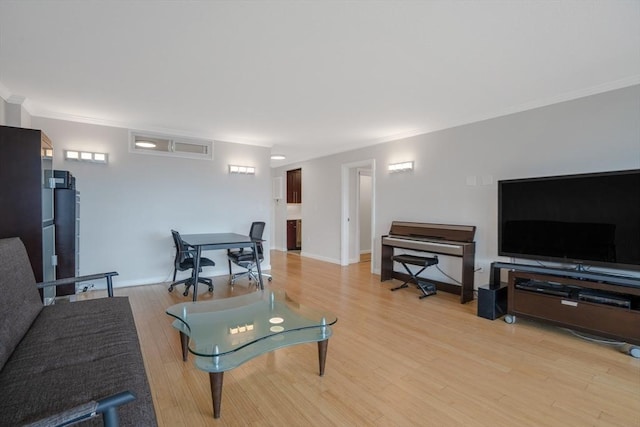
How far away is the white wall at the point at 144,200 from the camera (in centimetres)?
425

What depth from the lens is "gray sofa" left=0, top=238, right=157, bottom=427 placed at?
1.03 metres

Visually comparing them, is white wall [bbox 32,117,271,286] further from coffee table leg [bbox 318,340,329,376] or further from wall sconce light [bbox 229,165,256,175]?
coffee table leg [bbox 318,340,329,376]

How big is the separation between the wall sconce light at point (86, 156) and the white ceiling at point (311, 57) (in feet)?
1.62

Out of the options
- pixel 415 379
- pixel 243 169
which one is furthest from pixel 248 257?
pixel 415 379

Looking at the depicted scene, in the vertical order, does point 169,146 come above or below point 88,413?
above

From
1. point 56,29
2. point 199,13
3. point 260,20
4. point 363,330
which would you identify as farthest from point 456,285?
point 56,29

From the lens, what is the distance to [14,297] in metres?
1.74

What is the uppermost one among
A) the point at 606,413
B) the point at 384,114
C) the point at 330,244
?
the point at 384,114

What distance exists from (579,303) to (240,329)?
9.92 ft

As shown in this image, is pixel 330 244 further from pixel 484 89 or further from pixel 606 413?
pixel 606 413

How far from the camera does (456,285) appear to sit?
432 cm

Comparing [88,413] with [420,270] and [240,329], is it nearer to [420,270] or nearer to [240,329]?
[240,329]

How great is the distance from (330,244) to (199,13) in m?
5.18

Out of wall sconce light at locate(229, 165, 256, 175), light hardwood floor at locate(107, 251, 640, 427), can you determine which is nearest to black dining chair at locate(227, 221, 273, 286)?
wall sconce light at locate(229, 165, 256, 175)
